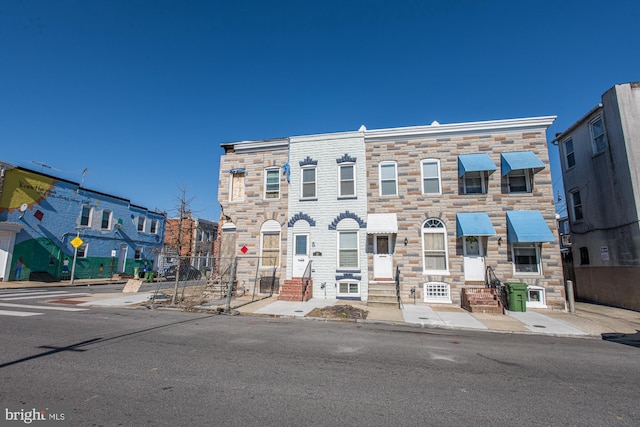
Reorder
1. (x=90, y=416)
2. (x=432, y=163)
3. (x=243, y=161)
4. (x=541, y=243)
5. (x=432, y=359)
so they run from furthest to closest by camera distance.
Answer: (x=243, y=161) < (x=432, y=163) < (x=541, y=243) < (x=432, y=359) < (x=90, y=416)

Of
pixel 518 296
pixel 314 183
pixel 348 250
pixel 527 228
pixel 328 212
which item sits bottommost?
pixel 518 296

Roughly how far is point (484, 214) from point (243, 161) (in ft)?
41.8

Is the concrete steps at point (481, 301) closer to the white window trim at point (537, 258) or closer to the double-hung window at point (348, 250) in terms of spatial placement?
the white window trim at point (537, 258)

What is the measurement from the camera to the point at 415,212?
15.5 m

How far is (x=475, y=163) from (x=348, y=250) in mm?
7159

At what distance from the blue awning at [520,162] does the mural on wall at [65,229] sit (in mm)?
30099

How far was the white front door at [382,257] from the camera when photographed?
50.6 ft

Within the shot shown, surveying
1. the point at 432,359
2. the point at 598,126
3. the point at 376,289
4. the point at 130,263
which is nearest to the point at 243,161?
the point at 376,289

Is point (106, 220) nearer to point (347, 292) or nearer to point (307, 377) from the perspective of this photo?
point (347, 292)

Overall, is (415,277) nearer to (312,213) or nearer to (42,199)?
(312,213)

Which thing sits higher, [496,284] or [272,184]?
[272,184]

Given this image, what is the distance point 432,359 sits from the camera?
6551 mm

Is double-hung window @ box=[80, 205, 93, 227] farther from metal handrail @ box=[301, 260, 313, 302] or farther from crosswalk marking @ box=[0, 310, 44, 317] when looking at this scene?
metal handrail @ box=[301, 260, 313, 302]

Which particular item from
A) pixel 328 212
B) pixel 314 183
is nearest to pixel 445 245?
pixel 328 212
